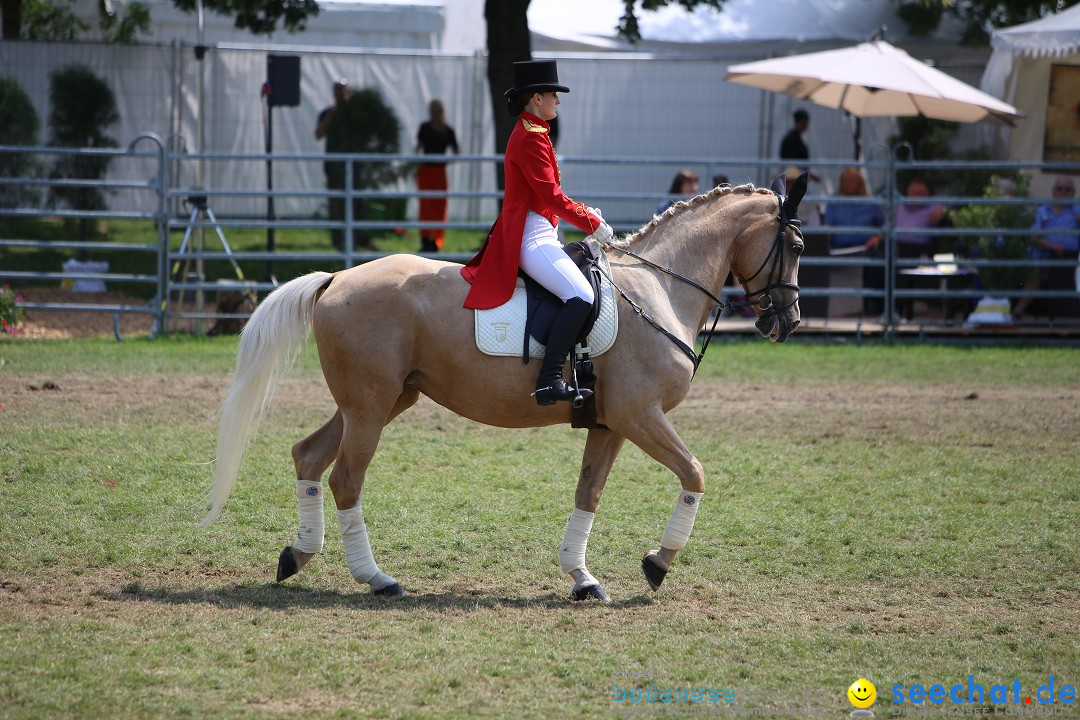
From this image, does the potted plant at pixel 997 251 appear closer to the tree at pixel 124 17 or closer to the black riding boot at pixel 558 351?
the tree at pixel 124 17

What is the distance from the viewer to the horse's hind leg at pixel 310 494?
18.2ft

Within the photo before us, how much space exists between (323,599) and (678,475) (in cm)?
183

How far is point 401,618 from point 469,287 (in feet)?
5.44

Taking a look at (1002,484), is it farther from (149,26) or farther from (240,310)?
(149,26)

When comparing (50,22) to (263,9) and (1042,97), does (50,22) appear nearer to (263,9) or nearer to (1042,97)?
(263,9)

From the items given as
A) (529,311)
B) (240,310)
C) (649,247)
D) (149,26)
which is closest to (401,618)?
(529,311)

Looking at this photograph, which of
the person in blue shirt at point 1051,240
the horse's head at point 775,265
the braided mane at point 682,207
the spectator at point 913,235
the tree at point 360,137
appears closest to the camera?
the horse's head at point 775,265

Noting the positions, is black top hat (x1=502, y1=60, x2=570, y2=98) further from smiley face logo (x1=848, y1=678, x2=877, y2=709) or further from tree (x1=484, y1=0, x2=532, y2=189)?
tree (x1=484, y1=0, x2=532, y2=189)

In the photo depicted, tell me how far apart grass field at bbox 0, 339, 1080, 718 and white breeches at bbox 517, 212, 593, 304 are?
1.51 m

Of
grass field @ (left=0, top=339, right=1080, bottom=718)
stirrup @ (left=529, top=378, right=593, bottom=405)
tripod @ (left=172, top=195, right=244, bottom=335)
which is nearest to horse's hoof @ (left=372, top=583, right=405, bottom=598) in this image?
grass field @ (left=0, top=339, right=1080, bottom=718)

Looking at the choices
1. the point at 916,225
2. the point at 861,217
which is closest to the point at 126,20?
the point at 861,217

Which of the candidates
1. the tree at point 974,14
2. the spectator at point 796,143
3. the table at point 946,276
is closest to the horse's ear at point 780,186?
the table at point 946,276

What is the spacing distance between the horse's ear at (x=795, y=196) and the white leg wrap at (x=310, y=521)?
9.26 ft

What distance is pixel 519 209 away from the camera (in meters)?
5.62
